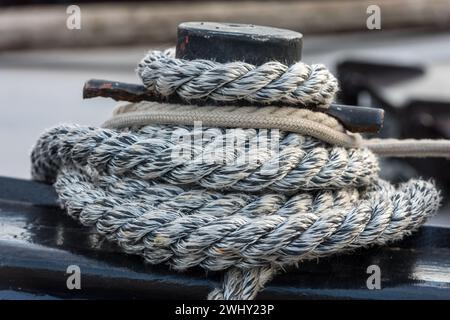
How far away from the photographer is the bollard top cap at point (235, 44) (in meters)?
0.96

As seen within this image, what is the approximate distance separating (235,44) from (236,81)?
5 cm

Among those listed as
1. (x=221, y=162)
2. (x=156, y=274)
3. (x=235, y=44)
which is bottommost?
(x=156, y=274)

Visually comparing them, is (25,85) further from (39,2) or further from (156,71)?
(156,71)

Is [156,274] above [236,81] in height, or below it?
below

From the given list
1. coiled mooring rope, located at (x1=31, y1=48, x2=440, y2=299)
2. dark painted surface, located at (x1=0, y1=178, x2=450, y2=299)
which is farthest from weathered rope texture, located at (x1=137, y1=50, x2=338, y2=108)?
dark painted surface, located at (x1=0, y1=178, x2=450, y2=299)

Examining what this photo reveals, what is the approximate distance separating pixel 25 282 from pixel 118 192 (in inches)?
5.8

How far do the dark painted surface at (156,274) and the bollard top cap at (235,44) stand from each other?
0.25 metres

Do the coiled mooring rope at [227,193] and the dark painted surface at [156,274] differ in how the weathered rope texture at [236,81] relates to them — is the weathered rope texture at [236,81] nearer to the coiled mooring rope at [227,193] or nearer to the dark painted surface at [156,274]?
the coiled mooring rope at [227,193]

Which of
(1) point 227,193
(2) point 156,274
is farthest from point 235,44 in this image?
(2) point 156,274

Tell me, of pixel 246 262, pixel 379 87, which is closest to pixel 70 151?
pixel 246 262

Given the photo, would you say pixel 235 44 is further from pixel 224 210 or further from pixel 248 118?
pixel 224 210

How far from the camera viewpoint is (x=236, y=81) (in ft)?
3.05

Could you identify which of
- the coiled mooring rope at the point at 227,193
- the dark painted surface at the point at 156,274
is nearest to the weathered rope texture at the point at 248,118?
the coiled mooring rope at the point at 227,193

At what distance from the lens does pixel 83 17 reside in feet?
13.6
